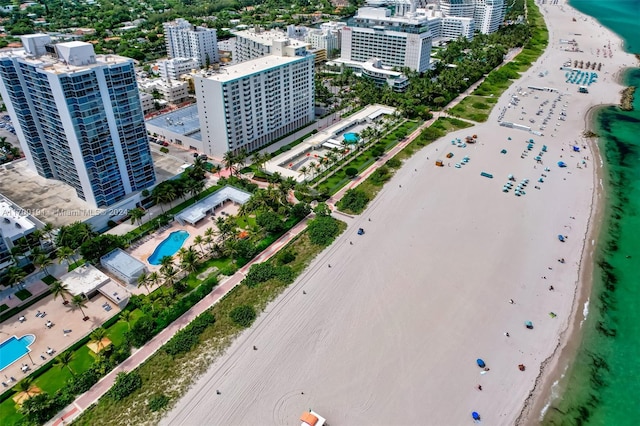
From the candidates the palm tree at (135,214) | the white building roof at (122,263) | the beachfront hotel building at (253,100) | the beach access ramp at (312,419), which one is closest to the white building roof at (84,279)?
the white building roof at (122,263)

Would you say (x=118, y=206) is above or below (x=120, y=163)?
below

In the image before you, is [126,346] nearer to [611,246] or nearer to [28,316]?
[28,316]

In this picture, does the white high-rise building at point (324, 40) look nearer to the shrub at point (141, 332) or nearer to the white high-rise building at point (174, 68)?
the white high-rise building at point (174, 68)

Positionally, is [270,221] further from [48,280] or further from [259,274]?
[48,280]

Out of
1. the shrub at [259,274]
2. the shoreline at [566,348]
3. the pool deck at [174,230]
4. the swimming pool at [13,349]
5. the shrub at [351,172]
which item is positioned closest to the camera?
the shoreline at [566,348]

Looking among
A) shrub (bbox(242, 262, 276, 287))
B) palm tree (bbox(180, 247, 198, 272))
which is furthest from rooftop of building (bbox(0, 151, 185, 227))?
shrub (bbox(242, 262, 276, 287))

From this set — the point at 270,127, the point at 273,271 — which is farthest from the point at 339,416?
the point at 270,127
